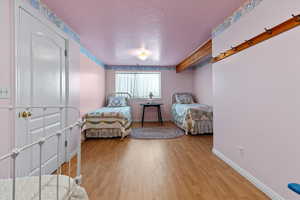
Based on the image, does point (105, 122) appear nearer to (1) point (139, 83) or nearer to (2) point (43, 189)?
(1) point (139, 83)

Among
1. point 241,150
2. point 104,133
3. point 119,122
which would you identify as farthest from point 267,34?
point 104,133

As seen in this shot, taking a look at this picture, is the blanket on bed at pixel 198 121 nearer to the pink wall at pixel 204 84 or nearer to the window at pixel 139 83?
the pink wall at pixel 204 84

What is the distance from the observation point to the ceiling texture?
1.98 meters

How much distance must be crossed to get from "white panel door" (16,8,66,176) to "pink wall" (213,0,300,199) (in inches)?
97.1

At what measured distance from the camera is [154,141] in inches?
141

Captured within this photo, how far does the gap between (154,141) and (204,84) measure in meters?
2.95

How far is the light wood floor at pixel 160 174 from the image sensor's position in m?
1.66

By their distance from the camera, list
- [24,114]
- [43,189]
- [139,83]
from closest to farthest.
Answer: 1. [43,189]
2. [24,114]
3. [139,83]

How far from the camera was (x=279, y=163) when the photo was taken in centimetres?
151

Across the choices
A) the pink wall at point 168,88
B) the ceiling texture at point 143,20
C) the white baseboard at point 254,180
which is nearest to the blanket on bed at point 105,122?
the ceiling texture at point 143,20

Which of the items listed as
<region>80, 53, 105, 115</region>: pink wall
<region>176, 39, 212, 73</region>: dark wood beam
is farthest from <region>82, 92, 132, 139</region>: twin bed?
<region>176, 39, 212, 73</region>: dark wood beam

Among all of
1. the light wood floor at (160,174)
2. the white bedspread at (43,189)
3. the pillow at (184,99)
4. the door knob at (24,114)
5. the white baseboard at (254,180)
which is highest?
the pillow at (184,99)

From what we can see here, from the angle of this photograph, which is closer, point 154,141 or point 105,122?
point 154,141

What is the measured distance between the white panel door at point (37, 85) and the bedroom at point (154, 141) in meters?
0.01
